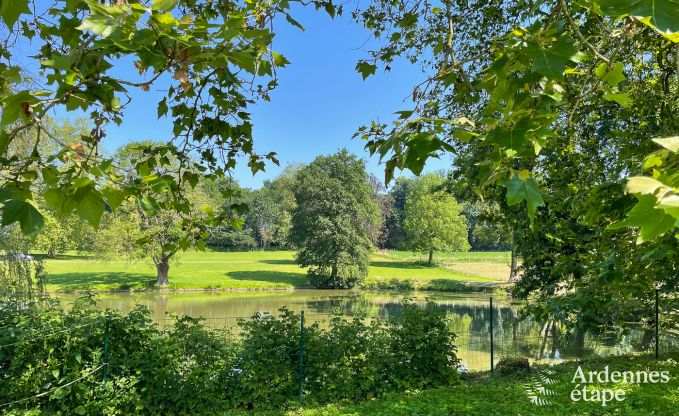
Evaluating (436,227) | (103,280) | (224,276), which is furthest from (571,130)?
(436,227)

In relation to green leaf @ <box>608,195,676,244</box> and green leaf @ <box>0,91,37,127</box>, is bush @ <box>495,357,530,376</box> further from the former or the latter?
green leaf @ <box>0,91,37,127</box>

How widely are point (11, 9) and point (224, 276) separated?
1157 inches

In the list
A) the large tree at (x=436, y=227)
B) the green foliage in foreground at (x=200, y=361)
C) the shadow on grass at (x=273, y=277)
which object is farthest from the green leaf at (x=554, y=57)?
the large tree at (x=436, y=227)

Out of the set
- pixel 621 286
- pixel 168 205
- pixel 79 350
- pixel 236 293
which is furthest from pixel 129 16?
pixel 236 293

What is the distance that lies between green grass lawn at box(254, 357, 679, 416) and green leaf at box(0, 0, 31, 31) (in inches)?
184

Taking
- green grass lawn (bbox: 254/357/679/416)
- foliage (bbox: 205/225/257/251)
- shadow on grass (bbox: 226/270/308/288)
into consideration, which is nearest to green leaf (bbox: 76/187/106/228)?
green grass lawn (bbox: 254/357/679/416)

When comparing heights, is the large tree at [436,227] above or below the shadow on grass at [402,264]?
above

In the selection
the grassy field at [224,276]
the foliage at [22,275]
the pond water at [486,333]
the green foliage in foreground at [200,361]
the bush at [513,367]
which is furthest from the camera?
the grassy field at [224,276]

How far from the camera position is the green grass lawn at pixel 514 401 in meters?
4.32

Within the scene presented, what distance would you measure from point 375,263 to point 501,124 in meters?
40.7

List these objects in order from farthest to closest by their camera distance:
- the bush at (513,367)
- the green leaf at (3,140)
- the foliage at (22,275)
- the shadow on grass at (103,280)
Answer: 1. the shadow on grass at (103,280)
2. the bush at (513,367)
3. the foliage at (22,275)
4. the green leaf at (3,140)

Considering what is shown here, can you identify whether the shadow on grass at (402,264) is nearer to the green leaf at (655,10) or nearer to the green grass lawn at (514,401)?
the green grass lawn at (514,401)

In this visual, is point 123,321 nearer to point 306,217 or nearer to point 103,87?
point 103,87

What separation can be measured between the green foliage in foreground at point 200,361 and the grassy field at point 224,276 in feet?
58.2
